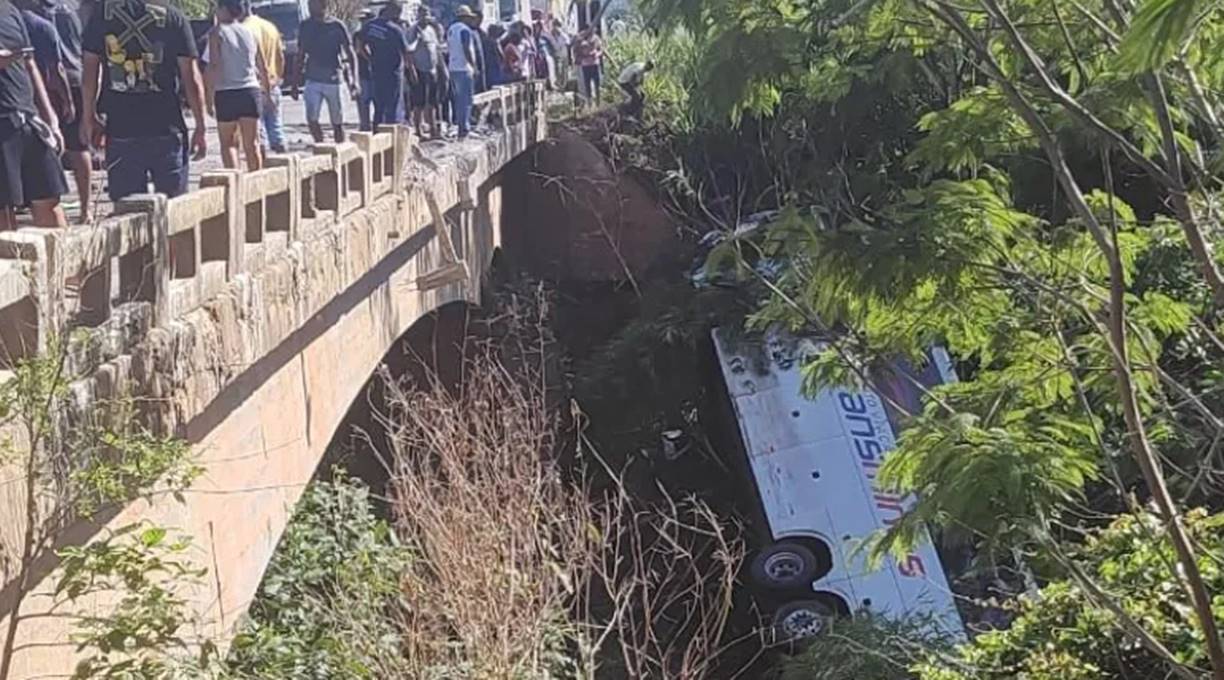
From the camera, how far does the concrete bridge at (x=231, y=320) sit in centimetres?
489

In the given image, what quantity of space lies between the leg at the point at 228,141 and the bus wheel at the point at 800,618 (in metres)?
6.53

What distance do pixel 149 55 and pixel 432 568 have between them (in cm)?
313

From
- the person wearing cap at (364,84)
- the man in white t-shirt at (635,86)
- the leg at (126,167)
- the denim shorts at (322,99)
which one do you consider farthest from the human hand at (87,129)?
the man in white t-shirt at (635,86)

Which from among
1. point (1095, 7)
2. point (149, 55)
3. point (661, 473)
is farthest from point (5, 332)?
point (661, 473)

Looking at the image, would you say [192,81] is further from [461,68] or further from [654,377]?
[654,377]

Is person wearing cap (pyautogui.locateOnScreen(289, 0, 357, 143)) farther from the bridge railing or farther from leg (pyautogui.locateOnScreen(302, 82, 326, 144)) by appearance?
the bridge railing

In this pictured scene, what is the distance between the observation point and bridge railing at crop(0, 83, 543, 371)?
458 centimetres

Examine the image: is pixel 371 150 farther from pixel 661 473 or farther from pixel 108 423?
pixel 661 473

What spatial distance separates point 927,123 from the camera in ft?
17.8

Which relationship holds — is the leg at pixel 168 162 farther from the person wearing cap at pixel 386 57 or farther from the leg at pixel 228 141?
the person wearing cap at pixel 386 57

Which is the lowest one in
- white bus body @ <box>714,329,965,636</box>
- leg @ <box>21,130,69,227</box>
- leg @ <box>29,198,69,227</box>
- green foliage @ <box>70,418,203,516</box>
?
white bus body @ <box>714,329,965,636</box>

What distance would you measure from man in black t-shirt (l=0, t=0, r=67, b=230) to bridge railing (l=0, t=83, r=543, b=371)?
1.99ft

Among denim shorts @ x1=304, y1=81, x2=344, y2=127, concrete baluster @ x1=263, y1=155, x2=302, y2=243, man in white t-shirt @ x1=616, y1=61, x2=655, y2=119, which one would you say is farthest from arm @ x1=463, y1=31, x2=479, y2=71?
man in white t-shirt @ x1=616, y1=61, x2=655, y2=119

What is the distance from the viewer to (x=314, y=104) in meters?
11.7
